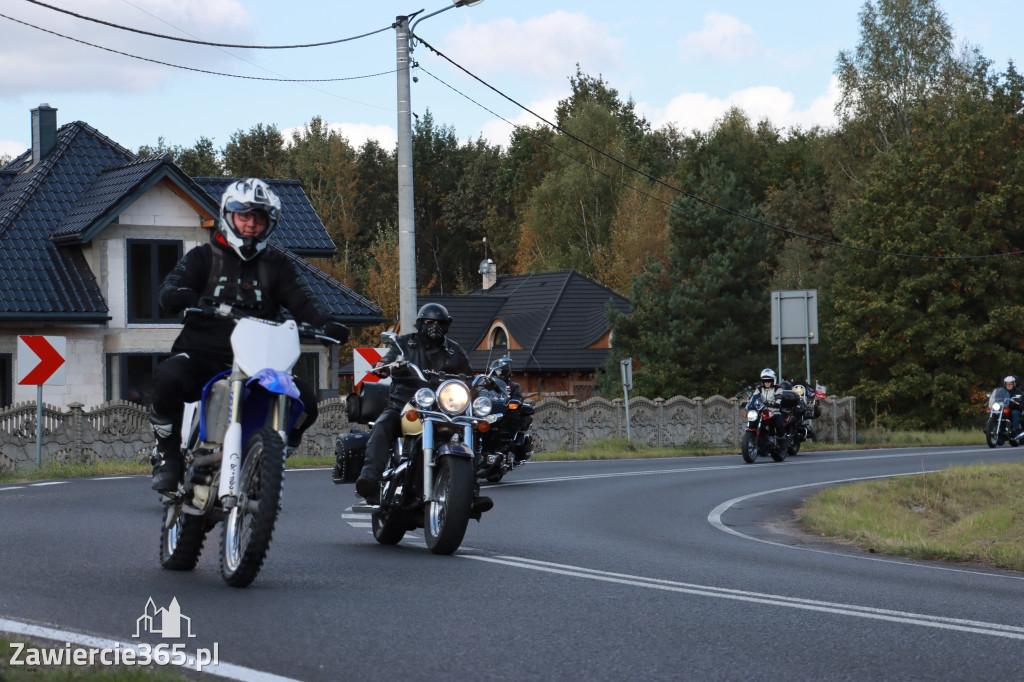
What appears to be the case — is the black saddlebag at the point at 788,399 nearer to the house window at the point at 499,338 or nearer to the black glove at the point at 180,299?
the black glove at the point at 180,299

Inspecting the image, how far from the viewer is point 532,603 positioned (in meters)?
7.11

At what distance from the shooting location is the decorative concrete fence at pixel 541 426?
912 inches

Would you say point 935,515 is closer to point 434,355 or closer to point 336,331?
point 434,355

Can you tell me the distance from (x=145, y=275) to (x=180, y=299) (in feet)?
81.0

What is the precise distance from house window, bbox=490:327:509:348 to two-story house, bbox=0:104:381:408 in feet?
94.0

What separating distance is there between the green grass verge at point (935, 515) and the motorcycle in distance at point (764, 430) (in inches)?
183

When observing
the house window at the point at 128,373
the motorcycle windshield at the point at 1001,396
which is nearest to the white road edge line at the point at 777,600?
the house window at the point at 128,373

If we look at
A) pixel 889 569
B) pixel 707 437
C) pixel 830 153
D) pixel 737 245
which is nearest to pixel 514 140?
pixel 830 153

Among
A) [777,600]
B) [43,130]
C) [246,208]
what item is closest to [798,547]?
[777,600]

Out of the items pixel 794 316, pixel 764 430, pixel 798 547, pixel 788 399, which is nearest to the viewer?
pixel 798 547

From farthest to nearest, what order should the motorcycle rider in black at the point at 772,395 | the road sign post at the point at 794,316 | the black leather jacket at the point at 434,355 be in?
the road sign post at the point at 794,316 → the motorcycle rider in black at the point at 772,395 → the black leather jacket at the point at 434,355

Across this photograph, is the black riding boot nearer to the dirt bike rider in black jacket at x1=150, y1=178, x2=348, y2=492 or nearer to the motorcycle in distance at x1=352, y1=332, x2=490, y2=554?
the dirt bike rider in black jacket at x1=150, y1=178, x2=348, y2=492

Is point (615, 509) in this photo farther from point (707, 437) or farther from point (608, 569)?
point (707, 437)

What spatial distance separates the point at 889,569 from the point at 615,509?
18.3ft
